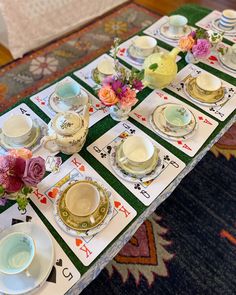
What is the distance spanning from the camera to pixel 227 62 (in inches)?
49.8

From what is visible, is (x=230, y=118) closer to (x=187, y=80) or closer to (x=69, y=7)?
(x=187, y=80)

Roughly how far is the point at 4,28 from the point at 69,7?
Answer: 607 millimetres

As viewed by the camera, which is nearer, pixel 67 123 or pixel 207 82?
pixel 67 123

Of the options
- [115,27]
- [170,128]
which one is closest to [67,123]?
[170,128]

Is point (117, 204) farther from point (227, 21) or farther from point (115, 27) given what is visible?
point (115, 27)

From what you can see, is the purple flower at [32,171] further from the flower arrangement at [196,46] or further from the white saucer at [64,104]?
the flower arrangement at [196,46]

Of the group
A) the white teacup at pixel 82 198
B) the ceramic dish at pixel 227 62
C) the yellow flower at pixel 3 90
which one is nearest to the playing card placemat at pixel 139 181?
the white teacup at pixel 82 198

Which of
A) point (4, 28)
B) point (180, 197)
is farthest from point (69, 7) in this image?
point (180, 197)

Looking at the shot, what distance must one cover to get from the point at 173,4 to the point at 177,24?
1.60m

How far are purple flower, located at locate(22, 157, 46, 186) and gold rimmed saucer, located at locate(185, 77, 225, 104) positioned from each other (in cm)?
67

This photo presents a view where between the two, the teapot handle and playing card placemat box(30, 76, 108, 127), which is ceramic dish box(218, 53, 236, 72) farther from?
the teapot handle

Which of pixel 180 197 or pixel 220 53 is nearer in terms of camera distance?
pixel 220 53

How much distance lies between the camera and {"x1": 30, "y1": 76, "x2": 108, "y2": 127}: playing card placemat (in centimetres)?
106

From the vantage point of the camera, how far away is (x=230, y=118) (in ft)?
3.49
